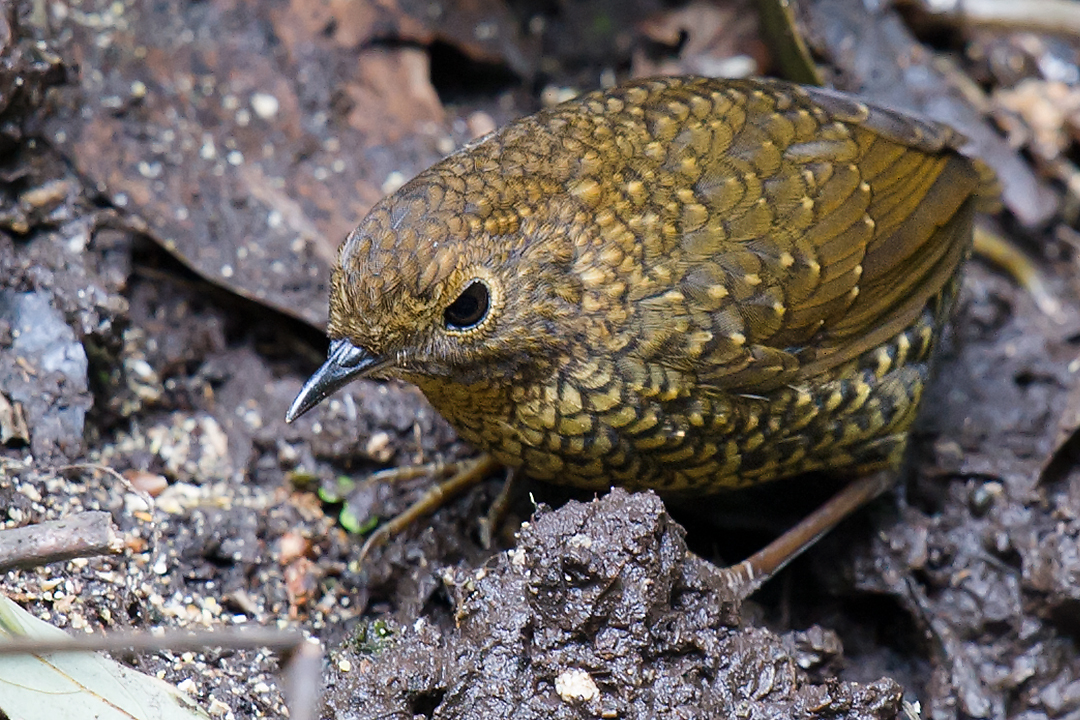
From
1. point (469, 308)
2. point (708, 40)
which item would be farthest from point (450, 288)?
point (708, 40)

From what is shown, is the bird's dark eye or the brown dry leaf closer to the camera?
the bird's dark eye

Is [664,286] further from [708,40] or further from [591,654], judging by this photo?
[708,40]

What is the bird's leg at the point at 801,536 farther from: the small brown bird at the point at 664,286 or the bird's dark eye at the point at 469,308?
the bird's dark eye at the point at 469,308

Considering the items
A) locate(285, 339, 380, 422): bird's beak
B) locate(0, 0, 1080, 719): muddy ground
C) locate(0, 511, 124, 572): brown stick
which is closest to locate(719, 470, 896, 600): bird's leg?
locate(0, 0, 1080, 719): muddy ground

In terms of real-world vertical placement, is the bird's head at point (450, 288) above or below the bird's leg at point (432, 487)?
above

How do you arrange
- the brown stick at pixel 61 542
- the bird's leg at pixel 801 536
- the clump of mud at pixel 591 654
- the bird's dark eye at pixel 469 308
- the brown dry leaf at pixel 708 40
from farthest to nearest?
the brown dry leaf at pixel 708 40 < the bird's leg at pixel 801 536 < the bird's dark eye at pixel 469 308 < the clump of mud at pixel 591 654 < the brown stick at pixel 61 542

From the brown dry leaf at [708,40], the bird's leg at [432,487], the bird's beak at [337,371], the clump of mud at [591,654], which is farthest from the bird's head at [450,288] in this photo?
the brown dry leaf at [708,40]

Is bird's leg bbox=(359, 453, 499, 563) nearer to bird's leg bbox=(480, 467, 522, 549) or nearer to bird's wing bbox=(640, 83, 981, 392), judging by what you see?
bird's leg bbox=(480, 467, 522, 549)
